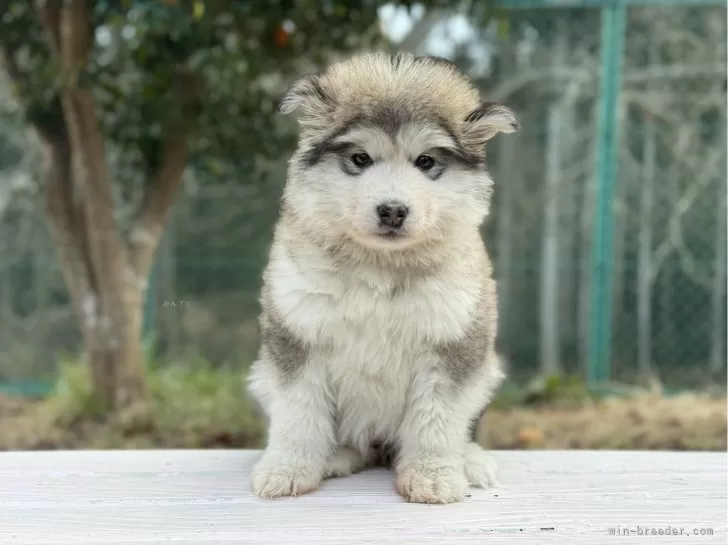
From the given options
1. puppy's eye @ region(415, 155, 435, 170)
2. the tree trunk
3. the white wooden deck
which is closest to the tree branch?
the tree trunk

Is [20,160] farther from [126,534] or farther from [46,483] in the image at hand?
[126,534]

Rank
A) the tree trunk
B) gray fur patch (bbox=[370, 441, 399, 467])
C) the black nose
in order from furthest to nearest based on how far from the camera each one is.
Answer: the tree trunk
gray fur patch (bbox=[370, 441, 399, 467])
the black nose

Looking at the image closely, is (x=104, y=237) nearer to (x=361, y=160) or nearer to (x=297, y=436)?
(x=297, y=436)

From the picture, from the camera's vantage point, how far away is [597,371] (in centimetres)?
438

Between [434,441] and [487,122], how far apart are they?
81 centimetres

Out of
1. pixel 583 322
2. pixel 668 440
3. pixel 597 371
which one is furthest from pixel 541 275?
pixel 668 440

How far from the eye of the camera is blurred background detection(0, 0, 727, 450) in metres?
3.83

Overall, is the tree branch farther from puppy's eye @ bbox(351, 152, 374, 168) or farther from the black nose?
the black nose

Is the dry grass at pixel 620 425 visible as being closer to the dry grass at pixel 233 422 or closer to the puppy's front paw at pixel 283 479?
the dry grass at pixel 233 422

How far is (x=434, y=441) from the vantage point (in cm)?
187

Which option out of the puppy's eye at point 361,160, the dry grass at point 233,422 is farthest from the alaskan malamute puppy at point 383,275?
the dry grass at point 233,422

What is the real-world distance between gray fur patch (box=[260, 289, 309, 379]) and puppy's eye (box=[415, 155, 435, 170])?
1.71ft

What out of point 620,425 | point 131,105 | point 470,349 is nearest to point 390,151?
point 470,349

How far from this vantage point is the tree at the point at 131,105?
3385 mm
